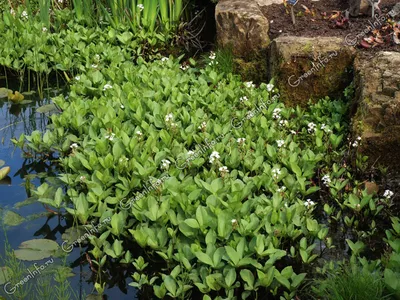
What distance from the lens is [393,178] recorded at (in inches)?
164

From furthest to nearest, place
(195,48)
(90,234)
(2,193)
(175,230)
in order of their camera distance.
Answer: (195,48)
(2,193)
(90,234)
(175,230)

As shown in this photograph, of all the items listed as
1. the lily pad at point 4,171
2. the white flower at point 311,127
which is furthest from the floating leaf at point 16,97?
the white flower at point 311,127

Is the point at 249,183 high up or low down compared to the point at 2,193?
up

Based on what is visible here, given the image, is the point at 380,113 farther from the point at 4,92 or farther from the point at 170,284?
the point at 4,92

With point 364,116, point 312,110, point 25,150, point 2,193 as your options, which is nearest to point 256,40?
point 312,110

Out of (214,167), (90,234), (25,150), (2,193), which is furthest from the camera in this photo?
(25,150)

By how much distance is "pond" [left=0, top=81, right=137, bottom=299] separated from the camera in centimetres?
338

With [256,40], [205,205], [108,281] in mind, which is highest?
[256,40]

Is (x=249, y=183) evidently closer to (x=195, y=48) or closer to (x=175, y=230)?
(x=175, y=230)

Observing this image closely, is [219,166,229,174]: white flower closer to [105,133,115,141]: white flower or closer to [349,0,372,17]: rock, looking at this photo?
[105,133,115,141]: white flower

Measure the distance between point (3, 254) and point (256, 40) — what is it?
2958 mm

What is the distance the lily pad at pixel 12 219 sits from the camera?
3.89m

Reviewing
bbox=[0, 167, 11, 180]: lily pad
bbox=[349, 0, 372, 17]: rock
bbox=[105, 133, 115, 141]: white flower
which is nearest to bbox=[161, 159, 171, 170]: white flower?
bbox=[105, 133, 115, 141]: white flower

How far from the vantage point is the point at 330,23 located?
18.1 ft
